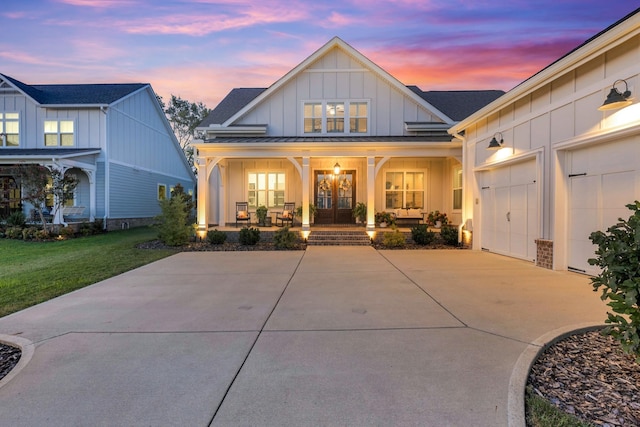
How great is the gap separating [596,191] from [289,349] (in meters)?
6.08

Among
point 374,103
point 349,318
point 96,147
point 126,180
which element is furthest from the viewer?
point 126,180

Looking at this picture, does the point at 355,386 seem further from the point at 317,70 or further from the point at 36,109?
the point at 36,109

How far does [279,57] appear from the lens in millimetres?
17750

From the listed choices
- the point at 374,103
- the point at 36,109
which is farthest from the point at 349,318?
the point at 36,109

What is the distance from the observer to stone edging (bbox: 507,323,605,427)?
215 centimetres

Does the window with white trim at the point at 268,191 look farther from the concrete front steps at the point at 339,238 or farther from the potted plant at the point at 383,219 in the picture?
the potted plant at the point at 383,219

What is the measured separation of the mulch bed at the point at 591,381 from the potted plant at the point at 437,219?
384 inches

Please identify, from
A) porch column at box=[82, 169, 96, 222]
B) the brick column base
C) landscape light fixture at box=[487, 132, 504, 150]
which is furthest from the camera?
porch column at box=[82, 169, 96, 222]

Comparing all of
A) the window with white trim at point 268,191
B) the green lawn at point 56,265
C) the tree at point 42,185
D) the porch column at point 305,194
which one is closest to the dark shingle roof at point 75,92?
the tree at point 42,185

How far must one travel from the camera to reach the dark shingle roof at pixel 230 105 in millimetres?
14688

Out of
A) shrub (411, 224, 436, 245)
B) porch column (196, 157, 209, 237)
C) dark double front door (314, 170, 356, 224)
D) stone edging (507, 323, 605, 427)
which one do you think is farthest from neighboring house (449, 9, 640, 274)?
porch column (196, 157, 209, 237)

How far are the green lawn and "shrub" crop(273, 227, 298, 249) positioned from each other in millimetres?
3125

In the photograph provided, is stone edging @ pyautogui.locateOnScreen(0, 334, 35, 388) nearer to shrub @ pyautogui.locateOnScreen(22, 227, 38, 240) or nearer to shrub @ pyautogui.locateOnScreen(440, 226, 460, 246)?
shrub @ pyautogui.locateOnScreen(440, 226, 460, 246)

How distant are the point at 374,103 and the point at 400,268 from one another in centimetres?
857
